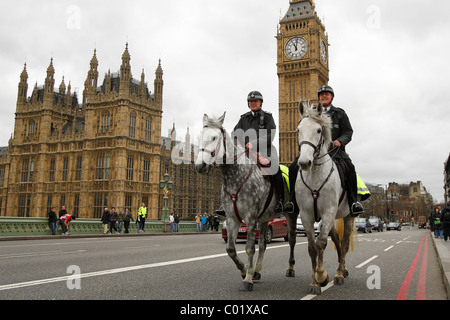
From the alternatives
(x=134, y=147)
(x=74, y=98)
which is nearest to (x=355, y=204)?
(x=134, y=147)

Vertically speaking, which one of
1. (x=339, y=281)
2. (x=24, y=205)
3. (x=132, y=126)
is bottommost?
(x=339, y=281)

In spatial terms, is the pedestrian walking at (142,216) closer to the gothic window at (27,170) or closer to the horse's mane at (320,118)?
the horse's mane at (320,118)

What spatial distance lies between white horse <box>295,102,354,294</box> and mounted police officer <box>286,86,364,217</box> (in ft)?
1.57

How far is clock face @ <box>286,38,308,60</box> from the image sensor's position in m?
76.0

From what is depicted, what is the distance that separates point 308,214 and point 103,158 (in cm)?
5001

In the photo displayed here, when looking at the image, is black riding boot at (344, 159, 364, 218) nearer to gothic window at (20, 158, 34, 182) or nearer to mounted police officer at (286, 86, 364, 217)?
mounted police officer at (286, 86, 364, 217)

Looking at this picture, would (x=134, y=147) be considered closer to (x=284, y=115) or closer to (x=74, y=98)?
(x=74, y=98)

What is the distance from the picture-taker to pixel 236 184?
5.54 meters

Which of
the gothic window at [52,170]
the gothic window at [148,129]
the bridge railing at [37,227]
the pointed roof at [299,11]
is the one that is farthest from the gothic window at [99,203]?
the pointed roof at [299,11]

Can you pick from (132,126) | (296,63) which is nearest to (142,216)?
(132,126)

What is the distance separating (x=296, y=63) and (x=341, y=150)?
7305cm

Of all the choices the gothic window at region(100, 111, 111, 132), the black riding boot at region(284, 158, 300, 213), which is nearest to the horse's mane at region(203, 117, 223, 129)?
the black riding boot at region(284, 158, 300, 213)

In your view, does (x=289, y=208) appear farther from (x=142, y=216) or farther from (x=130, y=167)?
(x=130, y=167)

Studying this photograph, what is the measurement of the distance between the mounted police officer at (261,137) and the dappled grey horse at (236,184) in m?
0.26
